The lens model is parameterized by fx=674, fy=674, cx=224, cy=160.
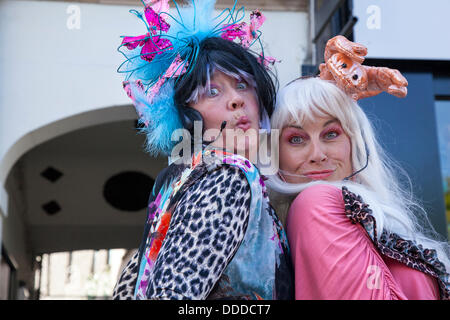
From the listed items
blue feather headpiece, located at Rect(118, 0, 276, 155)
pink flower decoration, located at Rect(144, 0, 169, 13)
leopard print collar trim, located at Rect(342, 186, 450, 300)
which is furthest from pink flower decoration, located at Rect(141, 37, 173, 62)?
leopard print collar trim, located at Rect(342, 186, 450, 300)

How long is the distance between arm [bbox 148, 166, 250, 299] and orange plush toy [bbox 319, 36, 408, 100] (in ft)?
1.98

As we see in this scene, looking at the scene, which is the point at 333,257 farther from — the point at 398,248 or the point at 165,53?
Answer: the point at 165,53

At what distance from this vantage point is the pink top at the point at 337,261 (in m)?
1.39

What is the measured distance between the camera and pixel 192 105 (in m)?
1.72

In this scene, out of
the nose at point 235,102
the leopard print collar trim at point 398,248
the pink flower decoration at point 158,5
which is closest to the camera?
A: the leopard print collar trim at point 398,248

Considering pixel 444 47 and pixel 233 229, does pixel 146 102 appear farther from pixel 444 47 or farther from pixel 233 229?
pixel 444 47

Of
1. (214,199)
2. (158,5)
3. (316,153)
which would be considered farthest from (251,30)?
(214,199)

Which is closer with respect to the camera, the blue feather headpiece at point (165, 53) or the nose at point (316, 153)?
the blue feather headpiece at point (165, 53)

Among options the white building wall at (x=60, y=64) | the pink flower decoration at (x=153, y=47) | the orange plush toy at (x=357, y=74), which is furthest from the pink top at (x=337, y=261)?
the white building wall at (x=60, y=64)

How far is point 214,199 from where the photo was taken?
54.5 inches

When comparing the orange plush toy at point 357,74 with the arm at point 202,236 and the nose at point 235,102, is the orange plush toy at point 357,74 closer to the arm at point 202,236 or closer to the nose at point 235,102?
the nose at point 235,102

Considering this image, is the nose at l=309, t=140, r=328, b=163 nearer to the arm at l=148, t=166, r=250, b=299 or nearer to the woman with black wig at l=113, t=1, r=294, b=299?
the woman with black wig at l=113, t=1, r=294, b=299

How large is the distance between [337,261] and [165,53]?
0.71 meters

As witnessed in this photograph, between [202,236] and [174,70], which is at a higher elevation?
[174,70]
